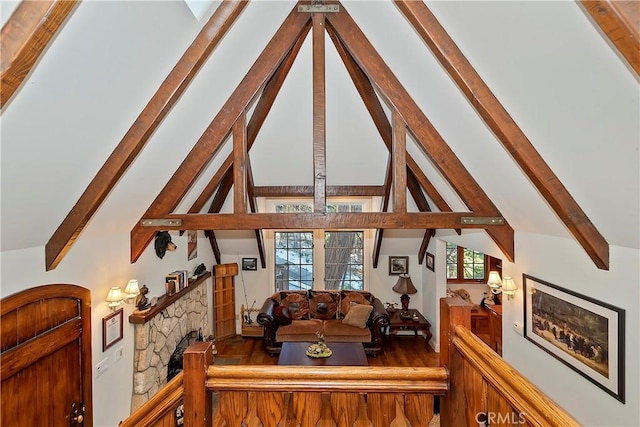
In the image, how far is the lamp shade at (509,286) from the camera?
3.90m

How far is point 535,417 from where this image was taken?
943mm

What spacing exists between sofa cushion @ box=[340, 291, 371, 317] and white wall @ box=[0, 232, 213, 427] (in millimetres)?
3635

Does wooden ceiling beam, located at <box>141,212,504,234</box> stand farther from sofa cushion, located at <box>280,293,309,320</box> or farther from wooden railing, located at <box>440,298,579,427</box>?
sofa cushion, located at <box>280,293,309,320</box>

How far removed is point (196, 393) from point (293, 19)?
2.99 metres

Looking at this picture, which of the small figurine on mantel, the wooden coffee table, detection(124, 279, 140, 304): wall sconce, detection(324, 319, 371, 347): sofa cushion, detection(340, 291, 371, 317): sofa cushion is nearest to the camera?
detection(124, 279, 140, 304): wall sconce

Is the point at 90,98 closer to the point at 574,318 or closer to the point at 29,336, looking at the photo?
the point at 29,336

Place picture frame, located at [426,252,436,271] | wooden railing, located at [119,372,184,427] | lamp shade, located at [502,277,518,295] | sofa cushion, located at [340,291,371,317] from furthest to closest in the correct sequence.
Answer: sofa cushion, located at [340,291,371,317], picture frame, located at [426,252,436,271], lamp shade, located at [502,277,518,295], wooden railing, located at [119,372,184,427]

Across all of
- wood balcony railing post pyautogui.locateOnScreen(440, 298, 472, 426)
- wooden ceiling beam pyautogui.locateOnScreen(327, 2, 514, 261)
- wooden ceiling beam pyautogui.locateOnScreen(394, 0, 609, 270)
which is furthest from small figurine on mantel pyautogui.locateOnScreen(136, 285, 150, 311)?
wooden ceiling beam pyautogui.locateOnScreen(394, 0, 609, 270)

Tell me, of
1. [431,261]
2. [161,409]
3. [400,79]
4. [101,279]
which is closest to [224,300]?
[101,279]

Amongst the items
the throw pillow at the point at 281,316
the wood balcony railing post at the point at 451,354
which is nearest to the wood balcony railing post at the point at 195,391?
the wood balcony railing post at the point at 451,354

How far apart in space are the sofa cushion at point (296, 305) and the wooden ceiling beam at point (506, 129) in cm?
502

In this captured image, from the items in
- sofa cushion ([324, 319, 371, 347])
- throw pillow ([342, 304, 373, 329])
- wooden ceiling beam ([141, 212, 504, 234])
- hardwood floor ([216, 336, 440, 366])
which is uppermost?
wooden ceiling beam ([141, 212, 504, 234])

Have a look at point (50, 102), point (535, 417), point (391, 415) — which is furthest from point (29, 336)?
point (535, 417)

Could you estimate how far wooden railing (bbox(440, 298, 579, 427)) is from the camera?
0.96m
